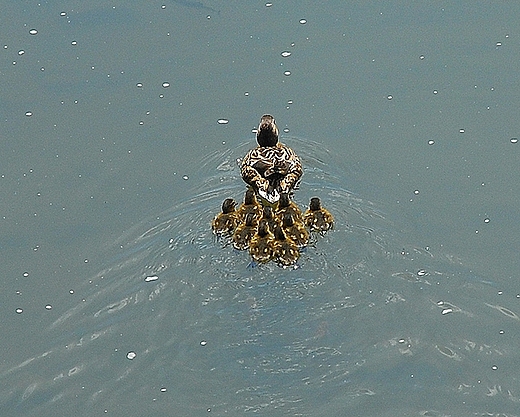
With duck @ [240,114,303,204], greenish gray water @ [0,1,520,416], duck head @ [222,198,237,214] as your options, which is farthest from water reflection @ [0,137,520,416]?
duck @ [240,114,303,204]

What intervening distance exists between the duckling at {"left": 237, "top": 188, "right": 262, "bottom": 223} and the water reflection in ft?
0.93

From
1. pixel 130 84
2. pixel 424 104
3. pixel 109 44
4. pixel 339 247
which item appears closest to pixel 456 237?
pixel 339 247

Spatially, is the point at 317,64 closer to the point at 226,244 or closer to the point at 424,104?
the point at 424,104

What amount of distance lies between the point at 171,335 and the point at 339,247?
1353 millimetres

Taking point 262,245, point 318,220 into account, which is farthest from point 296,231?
point 262,245

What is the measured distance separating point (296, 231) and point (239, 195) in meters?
0.85

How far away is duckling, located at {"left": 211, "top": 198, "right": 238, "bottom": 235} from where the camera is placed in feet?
23.0

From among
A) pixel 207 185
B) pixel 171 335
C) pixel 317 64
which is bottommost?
pixel 171 335

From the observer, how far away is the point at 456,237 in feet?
22.9

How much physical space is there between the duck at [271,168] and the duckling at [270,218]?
0.37 m

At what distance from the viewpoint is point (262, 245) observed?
674 centimetres

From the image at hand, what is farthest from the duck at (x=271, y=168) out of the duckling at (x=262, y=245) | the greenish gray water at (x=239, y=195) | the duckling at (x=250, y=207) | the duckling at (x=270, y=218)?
the duckling at (x=262, y=245)

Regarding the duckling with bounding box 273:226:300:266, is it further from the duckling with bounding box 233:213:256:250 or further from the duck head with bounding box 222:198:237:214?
the duck head with bounding box 222:198:237:214

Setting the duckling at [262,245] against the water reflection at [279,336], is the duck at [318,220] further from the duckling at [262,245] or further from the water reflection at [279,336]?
the duckling at [262,245]
